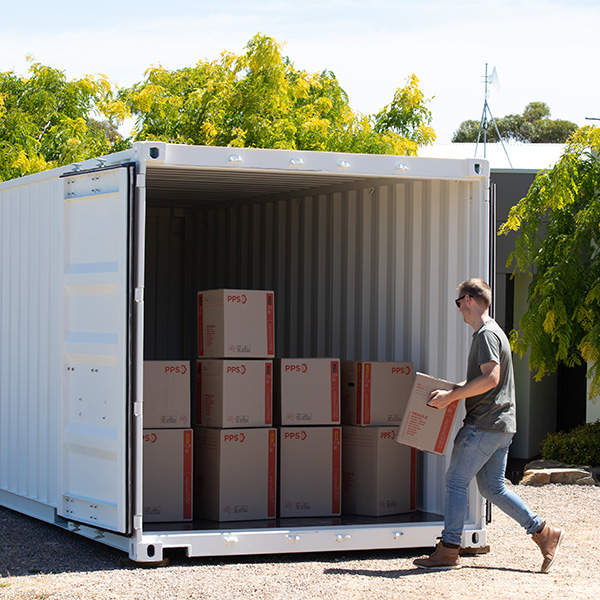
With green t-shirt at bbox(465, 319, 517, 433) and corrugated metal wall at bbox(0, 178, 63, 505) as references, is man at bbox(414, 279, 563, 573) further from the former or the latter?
corrugated metal wall at bbox(0, 178, 63, 505)

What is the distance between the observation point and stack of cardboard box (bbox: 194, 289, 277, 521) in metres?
6.52

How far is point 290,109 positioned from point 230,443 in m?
7.92

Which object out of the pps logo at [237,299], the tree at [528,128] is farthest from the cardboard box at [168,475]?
the tree at [528,128]

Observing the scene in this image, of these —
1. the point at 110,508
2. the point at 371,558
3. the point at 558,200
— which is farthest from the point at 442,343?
the point at 558,200

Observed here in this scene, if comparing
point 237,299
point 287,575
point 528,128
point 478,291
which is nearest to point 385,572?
point 287,575

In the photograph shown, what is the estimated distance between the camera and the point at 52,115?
14398 millimetres

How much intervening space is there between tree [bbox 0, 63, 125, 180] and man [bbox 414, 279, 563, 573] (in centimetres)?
850

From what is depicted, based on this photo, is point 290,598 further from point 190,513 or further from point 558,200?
point 558,200

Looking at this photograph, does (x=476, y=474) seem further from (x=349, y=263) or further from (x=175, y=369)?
(x=349, y=263)

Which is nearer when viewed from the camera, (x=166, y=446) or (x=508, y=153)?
(x=166, y=446)

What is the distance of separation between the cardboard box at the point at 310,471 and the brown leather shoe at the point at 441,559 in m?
1.02

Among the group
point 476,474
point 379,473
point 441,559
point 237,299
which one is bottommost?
point 441,559

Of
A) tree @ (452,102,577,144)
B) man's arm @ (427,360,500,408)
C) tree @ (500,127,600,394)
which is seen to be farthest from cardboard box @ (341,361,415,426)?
tree @ (452,102,577,144)

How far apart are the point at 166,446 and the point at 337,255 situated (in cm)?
231
